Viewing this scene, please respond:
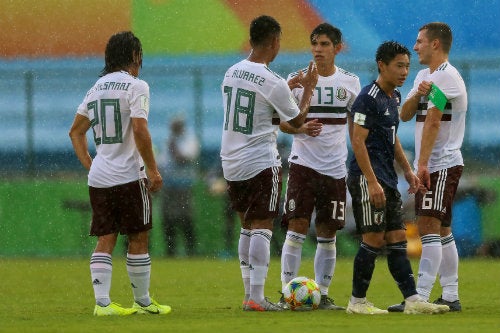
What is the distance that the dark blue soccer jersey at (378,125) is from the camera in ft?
33.2

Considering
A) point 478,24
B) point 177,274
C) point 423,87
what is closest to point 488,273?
point 177,274

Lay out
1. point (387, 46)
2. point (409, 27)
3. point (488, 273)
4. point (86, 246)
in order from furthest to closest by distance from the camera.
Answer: point (409, 27), point (86, 246), point (488, 273), point (387, 46)

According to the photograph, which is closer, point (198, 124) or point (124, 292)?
point (124, 292)

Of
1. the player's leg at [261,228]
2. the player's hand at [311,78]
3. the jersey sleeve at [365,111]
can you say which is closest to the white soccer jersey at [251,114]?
the player's leg at [261,228]

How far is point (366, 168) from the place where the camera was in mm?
9984

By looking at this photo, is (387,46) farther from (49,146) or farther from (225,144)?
(49,146)

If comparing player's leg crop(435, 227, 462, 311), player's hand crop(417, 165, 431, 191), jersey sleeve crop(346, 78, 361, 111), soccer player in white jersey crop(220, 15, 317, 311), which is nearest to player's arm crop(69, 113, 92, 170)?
soccer player in white jersey crop(220, 15, 317, 311)

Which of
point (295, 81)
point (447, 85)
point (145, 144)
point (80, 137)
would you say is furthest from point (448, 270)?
point (80, 137)

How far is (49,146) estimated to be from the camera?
21.1 metres

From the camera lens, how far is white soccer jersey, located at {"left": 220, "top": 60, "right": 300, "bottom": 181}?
1062cm

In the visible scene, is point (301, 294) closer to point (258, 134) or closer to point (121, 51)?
point (258, 134)

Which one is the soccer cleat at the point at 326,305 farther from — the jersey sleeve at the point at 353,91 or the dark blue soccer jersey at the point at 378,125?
the jersey sleeve at the point at 353,91

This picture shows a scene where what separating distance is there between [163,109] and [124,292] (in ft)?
25.7

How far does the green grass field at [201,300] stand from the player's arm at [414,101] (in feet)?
5.73
